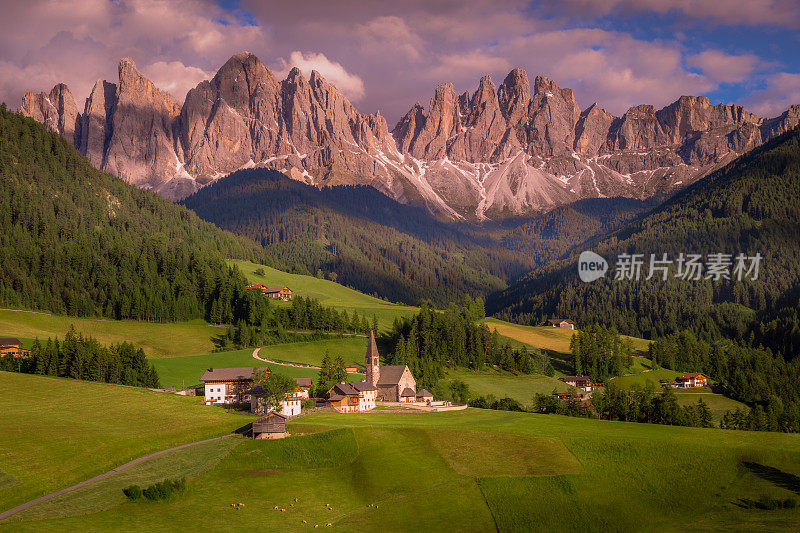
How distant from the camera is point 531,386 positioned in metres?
154

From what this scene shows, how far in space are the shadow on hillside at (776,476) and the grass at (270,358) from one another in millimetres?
85160

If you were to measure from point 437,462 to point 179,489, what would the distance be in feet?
92.0

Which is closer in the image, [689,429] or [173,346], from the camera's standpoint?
[689,429]

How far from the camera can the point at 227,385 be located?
123m

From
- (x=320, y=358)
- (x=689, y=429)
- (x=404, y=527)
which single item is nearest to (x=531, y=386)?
(x=320, y=358)

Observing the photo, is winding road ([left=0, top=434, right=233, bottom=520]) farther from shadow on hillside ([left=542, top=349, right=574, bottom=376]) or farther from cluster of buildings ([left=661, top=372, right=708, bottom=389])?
cluster of buildings ([left=661, top=372, right=708, bottom=389])

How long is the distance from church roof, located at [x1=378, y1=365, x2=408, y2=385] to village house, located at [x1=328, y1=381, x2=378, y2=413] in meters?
8.10

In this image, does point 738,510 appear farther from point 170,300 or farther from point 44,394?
point 170,300

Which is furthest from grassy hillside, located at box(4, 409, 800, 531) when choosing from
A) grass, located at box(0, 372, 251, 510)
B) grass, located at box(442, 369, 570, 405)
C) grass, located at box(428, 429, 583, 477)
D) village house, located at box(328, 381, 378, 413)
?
grass, located at box(442, 369, 570, 405)

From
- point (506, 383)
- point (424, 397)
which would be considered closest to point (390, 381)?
point (424, 397)

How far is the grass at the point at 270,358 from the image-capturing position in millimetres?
138613

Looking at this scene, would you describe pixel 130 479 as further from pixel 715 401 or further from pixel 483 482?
pixel 715 401

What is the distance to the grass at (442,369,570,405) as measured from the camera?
5615 inches

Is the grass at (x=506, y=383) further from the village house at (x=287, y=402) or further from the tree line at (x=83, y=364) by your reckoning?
the tree line at (x=83, y=364)
